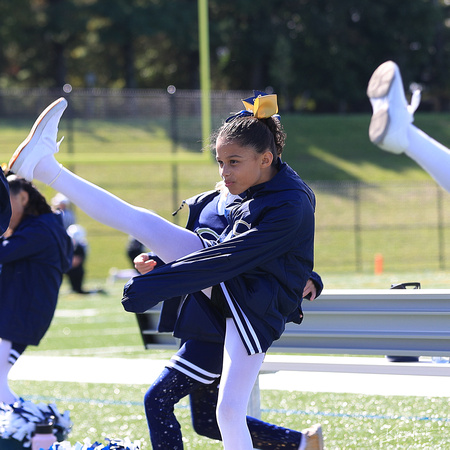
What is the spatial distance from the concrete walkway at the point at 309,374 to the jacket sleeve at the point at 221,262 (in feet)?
4.04

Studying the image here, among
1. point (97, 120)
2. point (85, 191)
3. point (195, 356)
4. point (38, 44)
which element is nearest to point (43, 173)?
point (85, 191)

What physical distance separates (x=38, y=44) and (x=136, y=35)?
5.01 m

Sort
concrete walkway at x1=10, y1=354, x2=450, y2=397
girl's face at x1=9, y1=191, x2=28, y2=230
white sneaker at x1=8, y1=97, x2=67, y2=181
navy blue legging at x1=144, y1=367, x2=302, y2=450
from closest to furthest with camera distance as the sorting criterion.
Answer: navy blue legging at x1=144, y1=367, x2=302, y2=450
white sneaker at x1=8, y1=97, x2=67, y2=181
concrete walkway at x1=10, y1=354, x2=450, y2=397
girl's face at x1=9, y1=191, x2=28, y2=230

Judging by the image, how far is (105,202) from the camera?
150 inches

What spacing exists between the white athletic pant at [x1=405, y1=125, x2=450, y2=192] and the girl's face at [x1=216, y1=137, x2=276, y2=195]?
2217 millimetres

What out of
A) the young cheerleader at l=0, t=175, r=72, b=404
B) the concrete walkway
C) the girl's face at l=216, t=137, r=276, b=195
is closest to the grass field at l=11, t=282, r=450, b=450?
the concrete walkway

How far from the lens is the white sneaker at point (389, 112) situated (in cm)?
569

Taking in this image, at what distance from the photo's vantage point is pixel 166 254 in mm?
3652

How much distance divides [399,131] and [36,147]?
2.65 m

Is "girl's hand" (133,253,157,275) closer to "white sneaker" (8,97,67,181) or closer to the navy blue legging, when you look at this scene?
the navy blue legging

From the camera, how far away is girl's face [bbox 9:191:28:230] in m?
5.00

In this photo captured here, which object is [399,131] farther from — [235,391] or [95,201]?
[235,391]

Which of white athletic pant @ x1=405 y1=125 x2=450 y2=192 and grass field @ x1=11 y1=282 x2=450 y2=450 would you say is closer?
grass field @ x1=11 y1=282 x2=450 y2=450

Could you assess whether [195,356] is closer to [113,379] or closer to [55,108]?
[55,108]
